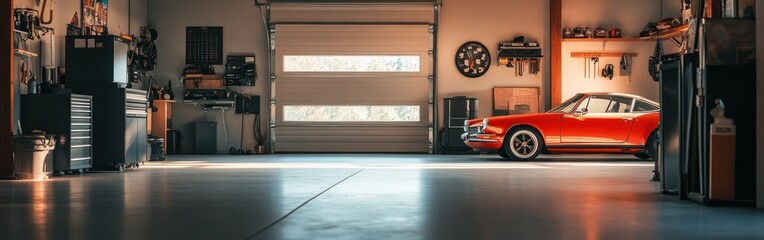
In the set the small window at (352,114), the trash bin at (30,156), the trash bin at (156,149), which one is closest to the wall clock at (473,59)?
the small window at (352,114)

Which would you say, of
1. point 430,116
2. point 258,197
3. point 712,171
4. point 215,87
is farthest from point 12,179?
point 430,116

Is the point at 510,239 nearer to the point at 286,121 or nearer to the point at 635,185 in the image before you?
the point at 635,185

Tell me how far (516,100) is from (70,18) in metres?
8.43

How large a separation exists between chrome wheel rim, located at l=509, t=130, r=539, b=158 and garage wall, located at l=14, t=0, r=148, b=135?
6810 mm

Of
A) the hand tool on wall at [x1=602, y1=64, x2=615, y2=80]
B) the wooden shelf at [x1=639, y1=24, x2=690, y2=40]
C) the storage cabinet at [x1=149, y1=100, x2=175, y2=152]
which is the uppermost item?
the wooden shelf at [x1=639, y1=24, x2=690, y2=40]

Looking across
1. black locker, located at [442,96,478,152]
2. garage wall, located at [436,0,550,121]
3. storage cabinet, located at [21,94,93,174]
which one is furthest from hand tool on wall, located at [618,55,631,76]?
storage cabinet, located at [21,94,93,174]

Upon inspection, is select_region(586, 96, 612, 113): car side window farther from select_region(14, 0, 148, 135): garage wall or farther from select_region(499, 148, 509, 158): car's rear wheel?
select_region(14, 0, 148, 135): garage wall

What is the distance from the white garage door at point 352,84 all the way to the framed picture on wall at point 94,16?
3.61 m

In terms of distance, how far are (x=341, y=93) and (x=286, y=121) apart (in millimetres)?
1231

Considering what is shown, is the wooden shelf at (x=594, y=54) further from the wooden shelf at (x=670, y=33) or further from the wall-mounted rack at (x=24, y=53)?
the wall-mounted rack at (x=24, y=53)

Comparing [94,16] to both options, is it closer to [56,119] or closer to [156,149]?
[156,149]

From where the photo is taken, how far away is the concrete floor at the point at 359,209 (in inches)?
170

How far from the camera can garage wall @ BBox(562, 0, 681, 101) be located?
17.2 metres

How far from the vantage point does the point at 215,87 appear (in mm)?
17141
